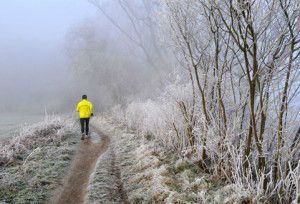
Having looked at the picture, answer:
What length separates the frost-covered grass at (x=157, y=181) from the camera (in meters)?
7.10

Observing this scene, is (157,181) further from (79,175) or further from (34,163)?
(34,163)

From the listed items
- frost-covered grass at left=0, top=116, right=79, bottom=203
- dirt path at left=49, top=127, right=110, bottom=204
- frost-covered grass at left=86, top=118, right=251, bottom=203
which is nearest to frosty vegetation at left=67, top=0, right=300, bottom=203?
frost-covered grass at left=86, top=118, right=251, bottom=203

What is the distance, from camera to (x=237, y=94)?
964 centimetres

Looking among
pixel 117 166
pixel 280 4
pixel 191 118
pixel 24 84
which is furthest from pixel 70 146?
pixel 24 84

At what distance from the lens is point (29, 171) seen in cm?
989

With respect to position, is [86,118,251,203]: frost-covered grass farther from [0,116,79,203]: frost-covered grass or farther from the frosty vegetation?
[0,116,79,203]: frost-covered grass

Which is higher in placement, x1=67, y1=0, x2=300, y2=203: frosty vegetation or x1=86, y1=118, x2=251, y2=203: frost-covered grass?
x1=67, y1=0, x2=300, y2=203: frosty vegetation

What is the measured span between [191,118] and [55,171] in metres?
4.19

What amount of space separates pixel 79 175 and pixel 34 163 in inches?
61.5

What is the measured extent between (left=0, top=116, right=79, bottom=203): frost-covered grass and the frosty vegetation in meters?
3.48

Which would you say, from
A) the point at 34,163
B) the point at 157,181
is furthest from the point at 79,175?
the point at 157,181

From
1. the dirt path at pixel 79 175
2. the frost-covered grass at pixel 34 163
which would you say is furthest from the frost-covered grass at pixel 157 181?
the frost-covered grass at pixel 34 163

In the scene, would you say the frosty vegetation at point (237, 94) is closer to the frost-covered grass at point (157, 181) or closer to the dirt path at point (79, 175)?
the frost-covered grass at point (157, 181)

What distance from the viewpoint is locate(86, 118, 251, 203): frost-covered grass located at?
23.3 ft
